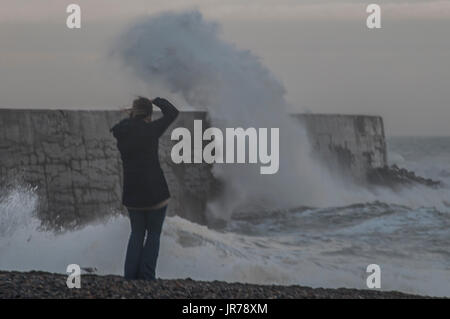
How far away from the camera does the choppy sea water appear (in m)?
8.23

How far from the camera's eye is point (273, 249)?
10.2 meters

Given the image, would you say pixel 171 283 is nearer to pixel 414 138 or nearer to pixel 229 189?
pixel 229 189

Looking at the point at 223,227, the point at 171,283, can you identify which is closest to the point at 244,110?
the point at 223,227

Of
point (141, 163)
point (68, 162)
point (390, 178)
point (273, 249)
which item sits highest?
point (390, 178)

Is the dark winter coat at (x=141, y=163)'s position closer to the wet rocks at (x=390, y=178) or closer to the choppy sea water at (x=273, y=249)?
the choppy sea water at (x=273, y=249)

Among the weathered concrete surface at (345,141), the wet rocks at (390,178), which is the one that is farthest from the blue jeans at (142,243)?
the wet rocks at (390,178)

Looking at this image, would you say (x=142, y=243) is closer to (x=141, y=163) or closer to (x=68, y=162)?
(x=141, y=163)

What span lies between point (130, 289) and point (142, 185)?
2.01 feet

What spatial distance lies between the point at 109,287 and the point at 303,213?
9.77 m

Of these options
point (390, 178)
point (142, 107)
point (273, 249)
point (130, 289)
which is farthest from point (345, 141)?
point (130, 289)

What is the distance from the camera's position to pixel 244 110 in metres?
16.3

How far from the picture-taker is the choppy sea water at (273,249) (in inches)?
324

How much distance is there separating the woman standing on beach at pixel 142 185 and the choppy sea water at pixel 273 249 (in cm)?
237
